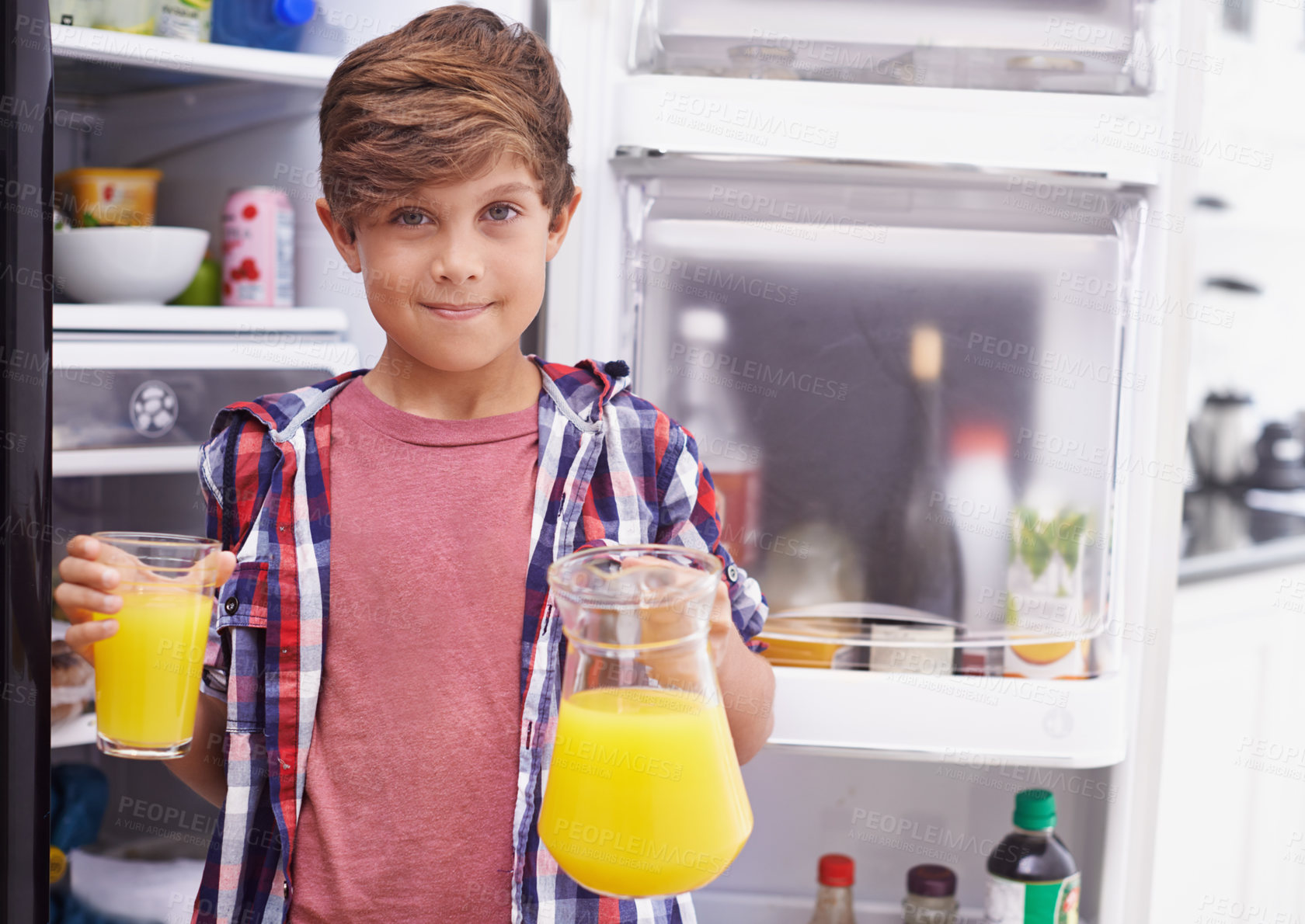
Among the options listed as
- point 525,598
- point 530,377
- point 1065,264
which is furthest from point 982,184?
point 525,598

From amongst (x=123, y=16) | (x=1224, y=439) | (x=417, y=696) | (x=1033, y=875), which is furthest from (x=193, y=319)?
(x=1224, y=439)

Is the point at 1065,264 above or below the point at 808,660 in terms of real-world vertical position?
above

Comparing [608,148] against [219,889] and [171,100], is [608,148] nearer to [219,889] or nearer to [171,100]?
[171,100]

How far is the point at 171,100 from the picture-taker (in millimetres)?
1340

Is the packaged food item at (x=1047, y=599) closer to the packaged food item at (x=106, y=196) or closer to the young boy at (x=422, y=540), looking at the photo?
the young boy at (x=422, y=540)

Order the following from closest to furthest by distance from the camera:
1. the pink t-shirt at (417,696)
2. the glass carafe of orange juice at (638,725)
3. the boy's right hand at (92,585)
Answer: the glass carafe of orange juice at (638,725) < the boy's right hand at (92,585) < the pink t-shirt at (417,696)

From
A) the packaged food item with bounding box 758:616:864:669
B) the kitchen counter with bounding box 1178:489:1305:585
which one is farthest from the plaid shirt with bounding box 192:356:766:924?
the kitchen counter with bounding box 1178:489:1305:585

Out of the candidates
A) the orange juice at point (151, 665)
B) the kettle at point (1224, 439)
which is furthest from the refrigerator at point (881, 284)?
the kettle at point (1224, 439)

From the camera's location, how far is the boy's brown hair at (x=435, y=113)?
2.67ft

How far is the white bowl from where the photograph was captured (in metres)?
1.17

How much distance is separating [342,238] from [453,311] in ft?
0.43

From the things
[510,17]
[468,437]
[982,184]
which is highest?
[510,17]

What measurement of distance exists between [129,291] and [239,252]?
0.12 meters

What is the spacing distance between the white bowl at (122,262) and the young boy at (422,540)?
37 cm
